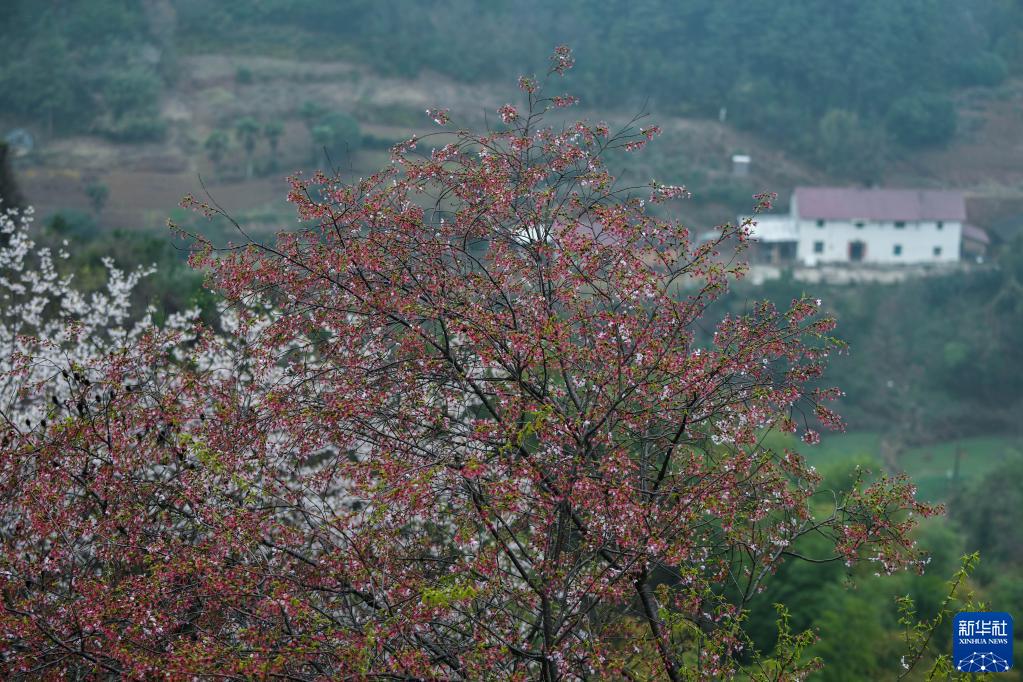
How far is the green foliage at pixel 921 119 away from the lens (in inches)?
2345

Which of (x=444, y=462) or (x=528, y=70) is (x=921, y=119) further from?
(x=444, y=462)

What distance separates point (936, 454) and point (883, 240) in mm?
15890

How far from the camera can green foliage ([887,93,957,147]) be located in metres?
59.6

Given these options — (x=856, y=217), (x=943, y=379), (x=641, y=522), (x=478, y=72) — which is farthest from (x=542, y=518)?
(x=478, y=72)

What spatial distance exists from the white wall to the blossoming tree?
43.0m

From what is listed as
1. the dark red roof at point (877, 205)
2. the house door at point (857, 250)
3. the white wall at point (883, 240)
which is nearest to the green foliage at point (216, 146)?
the dark red roof at point (877, 205)

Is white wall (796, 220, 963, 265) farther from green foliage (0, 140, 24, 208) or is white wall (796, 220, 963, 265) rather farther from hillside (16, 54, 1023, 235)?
green foliage (0, 140, 24, 208)

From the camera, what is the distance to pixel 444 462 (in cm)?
450

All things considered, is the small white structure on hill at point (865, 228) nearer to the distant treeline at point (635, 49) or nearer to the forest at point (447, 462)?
the distant treeline at point (635, 49)

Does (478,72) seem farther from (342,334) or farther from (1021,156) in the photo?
(342,334)

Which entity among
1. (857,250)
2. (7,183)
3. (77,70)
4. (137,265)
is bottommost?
(137,265)

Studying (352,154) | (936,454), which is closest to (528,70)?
(352,154)

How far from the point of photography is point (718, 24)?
61531mm

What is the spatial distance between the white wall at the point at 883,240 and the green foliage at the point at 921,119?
12503 millimetres
